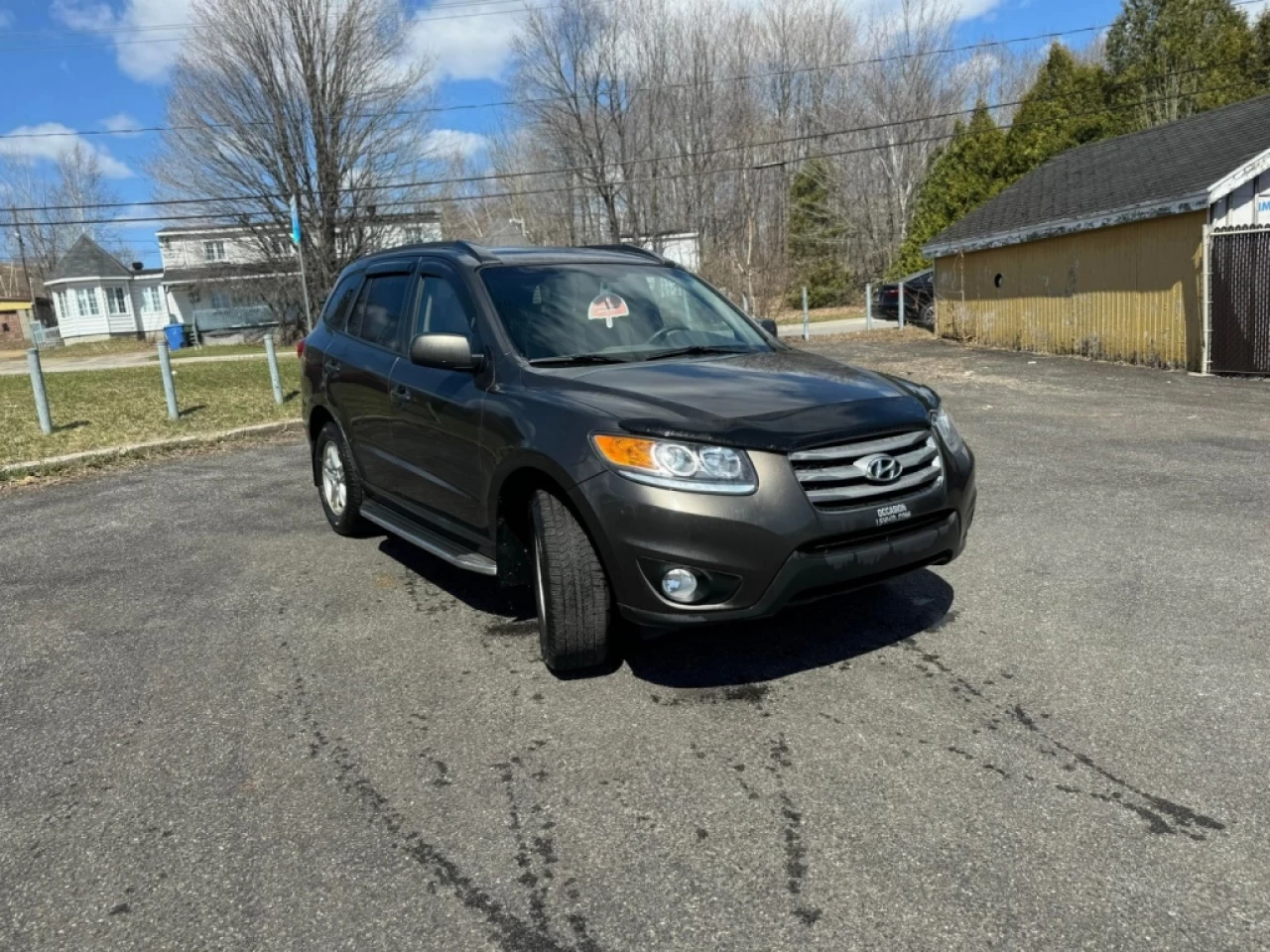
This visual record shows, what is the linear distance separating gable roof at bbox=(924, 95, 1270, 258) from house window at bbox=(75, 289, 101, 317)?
45.0 metres

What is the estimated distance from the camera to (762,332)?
5129 millimetres

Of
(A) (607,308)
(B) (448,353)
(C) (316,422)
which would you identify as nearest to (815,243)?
(C) (316,422)

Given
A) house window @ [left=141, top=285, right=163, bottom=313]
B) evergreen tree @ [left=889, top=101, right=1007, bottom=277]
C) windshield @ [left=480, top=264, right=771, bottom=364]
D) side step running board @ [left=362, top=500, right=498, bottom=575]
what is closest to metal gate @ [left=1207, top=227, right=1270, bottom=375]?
windshield @ [left=480, top=264, right=771, bottom=364]

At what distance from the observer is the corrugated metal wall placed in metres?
14.9

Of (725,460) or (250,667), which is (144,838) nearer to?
(250,667)

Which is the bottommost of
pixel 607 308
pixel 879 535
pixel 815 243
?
pixel 879 535

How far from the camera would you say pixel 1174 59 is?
37.2 meters

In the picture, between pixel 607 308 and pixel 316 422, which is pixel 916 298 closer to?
pixel 316 422

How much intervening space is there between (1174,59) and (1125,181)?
83.2ft

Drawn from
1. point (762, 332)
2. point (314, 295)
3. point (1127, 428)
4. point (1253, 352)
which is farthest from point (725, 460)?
point (314, 295)

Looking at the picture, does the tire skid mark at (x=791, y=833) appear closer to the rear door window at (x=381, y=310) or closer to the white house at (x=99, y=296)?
the rear door window at (x=381, y=310)

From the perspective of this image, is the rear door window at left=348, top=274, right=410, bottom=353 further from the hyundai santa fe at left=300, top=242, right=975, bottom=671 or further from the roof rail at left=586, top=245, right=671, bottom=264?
the roof rail at left=586, top=245, right=671, bottom=264

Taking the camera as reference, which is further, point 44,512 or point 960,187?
point 960,187

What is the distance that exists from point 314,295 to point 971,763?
130ft
